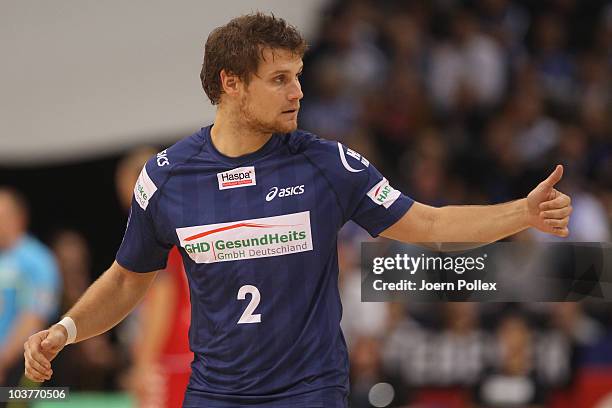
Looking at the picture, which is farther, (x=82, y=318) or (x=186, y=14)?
(x=186, y=14)

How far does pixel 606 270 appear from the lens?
5102 mm

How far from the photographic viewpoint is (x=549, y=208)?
423 centimetres

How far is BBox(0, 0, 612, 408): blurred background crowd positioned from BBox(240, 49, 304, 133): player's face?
12.8 ft

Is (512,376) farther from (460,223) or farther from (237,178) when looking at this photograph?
(237,178)

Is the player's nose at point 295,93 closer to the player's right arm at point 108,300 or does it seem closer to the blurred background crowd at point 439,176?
the player's right arm at point 108,300

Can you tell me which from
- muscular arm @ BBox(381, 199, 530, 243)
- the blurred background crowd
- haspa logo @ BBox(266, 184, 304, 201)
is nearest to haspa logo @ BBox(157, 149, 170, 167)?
haspa logo @ BBox(266, 184, 304, 201)

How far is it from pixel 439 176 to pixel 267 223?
7.02m

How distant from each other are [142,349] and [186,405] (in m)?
2.29

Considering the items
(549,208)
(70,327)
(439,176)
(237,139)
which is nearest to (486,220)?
(549,208)

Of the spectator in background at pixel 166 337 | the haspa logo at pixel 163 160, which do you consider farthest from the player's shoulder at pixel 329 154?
the spectator in background at pixel 166 337

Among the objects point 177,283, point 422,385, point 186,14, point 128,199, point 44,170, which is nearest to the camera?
point 177,283

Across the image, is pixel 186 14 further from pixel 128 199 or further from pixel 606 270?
pixel 606 270

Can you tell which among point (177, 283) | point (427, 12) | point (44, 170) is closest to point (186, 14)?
point (44, 170)

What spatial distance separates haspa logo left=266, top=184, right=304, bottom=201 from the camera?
4457mm
